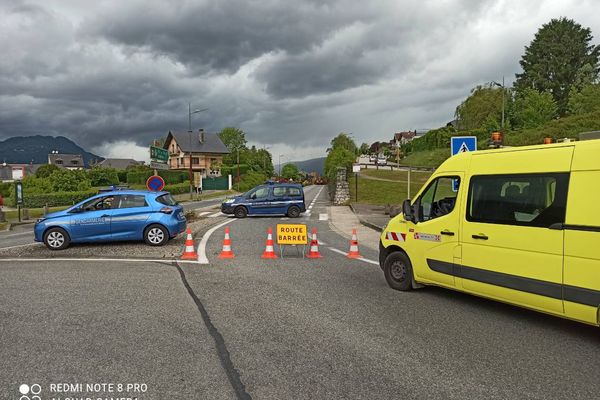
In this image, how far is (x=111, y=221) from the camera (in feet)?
39.5

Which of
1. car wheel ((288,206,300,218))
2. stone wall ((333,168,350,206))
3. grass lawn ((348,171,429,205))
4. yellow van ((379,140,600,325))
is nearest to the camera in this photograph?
yellow van ((379,140,600,325))

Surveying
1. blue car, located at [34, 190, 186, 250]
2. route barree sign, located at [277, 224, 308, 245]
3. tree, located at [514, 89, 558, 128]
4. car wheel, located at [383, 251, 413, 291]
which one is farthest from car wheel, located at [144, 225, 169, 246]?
tree, located at [514, 89, 558, 128]

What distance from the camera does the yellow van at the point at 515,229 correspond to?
15.8ft

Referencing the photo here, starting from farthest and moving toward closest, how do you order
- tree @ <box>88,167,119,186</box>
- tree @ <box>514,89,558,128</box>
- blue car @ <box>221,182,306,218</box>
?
tree @ <box>88,167,119,186</box> → tree @ <box>514,89,558,128</box> → blue car @ <box>221,182,306,218</box>

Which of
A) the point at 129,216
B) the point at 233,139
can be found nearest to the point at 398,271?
the point at 129,216

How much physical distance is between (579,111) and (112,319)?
200 feet

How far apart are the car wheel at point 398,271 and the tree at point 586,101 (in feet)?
177

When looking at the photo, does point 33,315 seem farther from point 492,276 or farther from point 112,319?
point 492,276

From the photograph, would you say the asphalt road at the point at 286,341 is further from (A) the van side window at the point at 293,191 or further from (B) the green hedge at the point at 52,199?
(B) the green hedge at the point at 52,199

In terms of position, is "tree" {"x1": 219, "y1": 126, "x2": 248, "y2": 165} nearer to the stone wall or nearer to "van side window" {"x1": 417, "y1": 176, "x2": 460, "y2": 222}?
the stone wall

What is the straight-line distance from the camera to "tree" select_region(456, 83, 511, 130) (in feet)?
206

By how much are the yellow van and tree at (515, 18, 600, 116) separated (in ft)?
231

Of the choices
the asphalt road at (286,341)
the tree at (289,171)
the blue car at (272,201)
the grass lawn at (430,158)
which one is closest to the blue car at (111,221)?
the asphalt road at (286,341)

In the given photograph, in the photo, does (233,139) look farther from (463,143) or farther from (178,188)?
(463,143)
